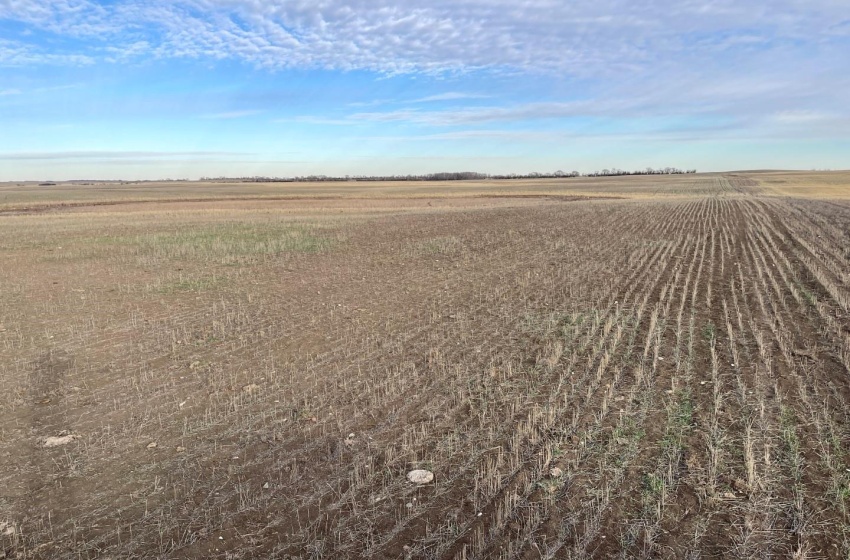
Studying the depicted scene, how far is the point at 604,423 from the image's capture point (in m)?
6.49

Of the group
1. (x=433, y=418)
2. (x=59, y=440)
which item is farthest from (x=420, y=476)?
(x=59, y=440)

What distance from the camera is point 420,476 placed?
548 centimetres

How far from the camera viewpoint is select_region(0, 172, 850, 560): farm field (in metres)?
4.63

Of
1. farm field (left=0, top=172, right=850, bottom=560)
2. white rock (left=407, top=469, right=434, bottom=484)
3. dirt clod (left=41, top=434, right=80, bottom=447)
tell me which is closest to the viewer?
farm field (left=0, top=172, right=850, bottom=560)

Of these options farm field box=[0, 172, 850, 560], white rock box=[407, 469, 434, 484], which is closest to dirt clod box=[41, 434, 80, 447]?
farm field box=[0, 172, 850, 560]

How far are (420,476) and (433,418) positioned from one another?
137 centimetres

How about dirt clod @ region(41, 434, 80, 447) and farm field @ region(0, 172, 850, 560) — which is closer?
farm field @ region(0, 172, 850, 560)

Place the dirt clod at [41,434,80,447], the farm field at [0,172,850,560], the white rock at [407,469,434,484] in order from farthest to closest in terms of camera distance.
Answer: the dirt clod at [41,434,80,447] → the white rock at [407,469,434,484] → the farm field at [0,172,850,560]

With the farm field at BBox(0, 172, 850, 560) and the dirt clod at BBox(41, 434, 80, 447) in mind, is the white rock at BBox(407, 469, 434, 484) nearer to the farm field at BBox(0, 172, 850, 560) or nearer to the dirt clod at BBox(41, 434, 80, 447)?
the farm field at BBox(0, 172, 850, 560)

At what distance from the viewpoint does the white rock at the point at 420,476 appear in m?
5.41

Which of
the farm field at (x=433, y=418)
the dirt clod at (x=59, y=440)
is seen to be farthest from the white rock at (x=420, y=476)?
the dirt clod at (x=59, y=440)

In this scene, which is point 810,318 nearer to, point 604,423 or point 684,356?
point 684,356

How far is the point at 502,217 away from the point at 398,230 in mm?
9079

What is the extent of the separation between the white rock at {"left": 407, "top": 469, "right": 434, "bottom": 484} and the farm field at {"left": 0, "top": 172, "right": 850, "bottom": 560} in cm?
9
